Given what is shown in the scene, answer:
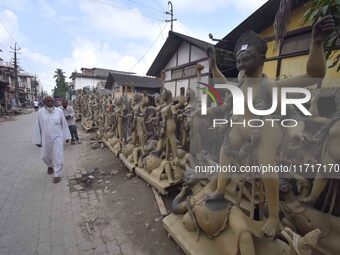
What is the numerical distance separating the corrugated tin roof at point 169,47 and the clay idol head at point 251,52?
7.18 m

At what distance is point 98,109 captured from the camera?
11.0 metres

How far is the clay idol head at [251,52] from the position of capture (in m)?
1.94

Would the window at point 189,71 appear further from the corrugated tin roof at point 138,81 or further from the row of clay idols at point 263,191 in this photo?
the row of clay idols at point 263,191

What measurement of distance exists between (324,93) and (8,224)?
4.88m

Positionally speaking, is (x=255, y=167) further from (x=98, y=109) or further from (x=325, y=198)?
(x=98, y=109)

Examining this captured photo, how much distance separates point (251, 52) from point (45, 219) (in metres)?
3.52

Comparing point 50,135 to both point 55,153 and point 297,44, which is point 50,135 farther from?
point 297,44

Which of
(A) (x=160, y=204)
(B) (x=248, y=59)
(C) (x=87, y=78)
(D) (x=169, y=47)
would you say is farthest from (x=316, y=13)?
(C) (x=87, y=78)

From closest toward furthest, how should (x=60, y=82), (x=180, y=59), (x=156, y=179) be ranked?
(x=156, y=179) < (x=180, y=59) < (x=60, y=82)

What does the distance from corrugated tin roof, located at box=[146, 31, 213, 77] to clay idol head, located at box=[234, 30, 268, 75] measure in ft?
23.6

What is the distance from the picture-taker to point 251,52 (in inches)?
76.2

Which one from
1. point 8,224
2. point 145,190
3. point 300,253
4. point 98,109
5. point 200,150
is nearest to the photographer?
point 300,253

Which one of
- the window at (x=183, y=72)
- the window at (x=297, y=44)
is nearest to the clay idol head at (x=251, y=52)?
the window at (x=297, y=44)

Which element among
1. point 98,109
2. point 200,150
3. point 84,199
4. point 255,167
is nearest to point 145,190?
point 84,199
